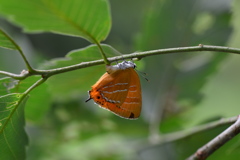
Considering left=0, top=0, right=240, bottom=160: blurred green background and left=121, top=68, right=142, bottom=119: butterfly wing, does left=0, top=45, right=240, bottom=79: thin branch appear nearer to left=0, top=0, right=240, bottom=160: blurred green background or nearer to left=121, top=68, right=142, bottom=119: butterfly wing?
left=121, top=68, right=142, bottom=119: butterfly wing

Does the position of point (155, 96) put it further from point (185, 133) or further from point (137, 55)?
point (137, 55)

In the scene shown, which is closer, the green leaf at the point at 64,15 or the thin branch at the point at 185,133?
the green leaf at the point at 64,15

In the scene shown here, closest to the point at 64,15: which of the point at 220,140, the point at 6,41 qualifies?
the point at 6,41

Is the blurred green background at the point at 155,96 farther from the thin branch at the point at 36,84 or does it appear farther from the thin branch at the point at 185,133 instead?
the thin branch at the point at 36,84

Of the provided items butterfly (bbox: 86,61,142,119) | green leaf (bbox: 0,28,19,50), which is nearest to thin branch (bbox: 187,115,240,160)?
butterfly (bbox: 86,61,142,119)

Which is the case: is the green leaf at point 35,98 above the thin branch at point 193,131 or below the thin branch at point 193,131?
above

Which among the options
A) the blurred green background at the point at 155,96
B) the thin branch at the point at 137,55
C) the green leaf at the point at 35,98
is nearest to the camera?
the thin branch at the point at 137,55

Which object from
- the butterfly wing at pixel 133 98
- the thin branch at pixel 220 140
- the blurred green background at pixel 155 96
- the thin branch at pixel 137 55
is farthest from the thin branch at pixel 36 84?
the blurred green background at pixel 155 96
